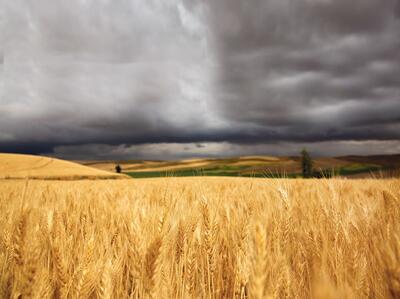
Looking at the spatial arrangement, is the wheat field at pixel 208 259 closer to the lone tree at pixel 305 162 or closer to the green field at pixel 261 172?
the green field at pixel 261 172

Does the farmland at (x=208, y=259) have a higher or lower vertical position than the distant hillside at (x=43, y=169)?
higher

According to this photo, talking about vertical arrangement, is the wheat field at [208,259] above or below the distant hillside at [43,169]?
above

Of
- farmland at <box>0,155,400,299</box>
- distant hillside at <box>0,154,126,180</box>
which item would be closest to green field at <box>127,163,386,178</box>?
farmland at <box>0,155,400,299</box>

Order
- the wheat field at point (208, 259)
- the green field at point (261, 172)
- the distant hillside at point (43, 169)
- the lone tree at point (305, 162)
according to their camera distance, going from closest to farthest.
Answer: the wheat field at point (208, 259), the green field at point (261, 172), the distant hillside at point (43, 169), the lone tree at point (305, 162)

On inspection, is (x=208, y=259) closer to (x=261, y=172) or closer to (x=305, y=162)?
(x=261, y=172)

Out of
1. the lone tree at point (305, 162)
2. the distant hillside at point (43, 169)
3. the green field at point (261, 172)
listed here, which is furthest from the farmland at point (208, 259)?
the lone tree at point (305, 162)

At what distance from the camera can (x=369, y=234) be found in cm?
163

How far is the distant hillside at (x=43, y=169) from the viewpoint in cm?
3916

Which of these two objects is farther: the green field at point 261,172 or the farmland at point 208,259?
the green field at point 261,172

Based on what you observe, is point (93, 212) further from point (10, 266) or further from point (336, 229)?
point (336, 229)

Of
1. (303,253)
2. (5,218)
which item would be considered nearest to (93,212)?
(5,218)

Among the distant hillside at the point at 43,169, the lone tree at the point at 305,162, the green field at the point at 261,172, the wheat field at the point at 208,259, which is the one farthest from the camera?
the lone tree at the point at 305,162

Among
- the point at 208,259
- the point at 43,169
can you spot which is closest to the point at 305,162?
→ the point at 43,169

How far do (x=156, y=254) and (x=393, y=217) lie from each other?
68.1 inches
